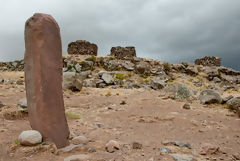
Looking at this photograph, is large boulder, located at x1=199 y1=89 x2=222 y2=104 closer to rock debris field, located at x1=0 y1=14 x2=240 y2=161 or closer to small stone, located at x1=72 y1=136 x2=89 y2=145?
rock debris field, located at x1=0 y1=14 x2=240 y2=161

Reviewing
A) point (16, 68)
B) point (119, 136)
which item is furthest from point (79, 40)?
point (119, 136)

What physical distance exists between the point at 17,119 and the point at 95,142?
270 centimetres

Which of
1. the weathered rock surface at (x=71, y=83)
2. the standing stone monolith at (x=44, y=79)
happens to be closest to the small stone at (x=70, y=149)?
the standing stone monolith at (x=44, y=79)

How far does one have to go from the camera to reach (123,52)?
67.3 feet

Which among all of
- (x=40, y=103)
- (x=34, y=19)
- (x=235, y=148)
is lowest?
(x=235, y=148)

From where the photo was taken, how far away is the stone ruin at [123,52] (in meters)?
20.4

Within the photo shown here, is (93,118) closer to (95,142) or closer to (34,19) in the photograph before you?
(95,142)

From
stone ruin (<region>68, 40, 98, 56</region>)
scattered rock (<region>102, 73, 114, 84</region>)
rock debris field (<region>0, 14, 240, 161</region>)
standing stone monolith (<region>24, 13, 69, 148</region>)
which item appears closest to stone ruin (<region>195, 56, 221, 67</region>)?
stone ruin (<region>68, 40, 98, 56</region>)

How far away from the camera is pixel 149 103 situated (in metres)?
8.16

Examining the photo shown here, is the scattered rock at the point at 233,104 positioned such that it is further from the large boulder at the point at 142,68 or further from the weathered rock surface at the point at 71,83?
the large boulder at the point at 142,68

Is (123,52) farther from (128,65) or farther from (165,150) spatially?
(165,150)

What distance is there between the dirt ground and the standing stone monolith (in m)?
0.35

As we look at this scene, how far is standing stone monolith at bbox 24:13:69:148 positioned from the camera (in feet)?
11.9

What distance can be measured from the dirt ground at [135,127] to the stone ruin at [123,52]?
11.2m
